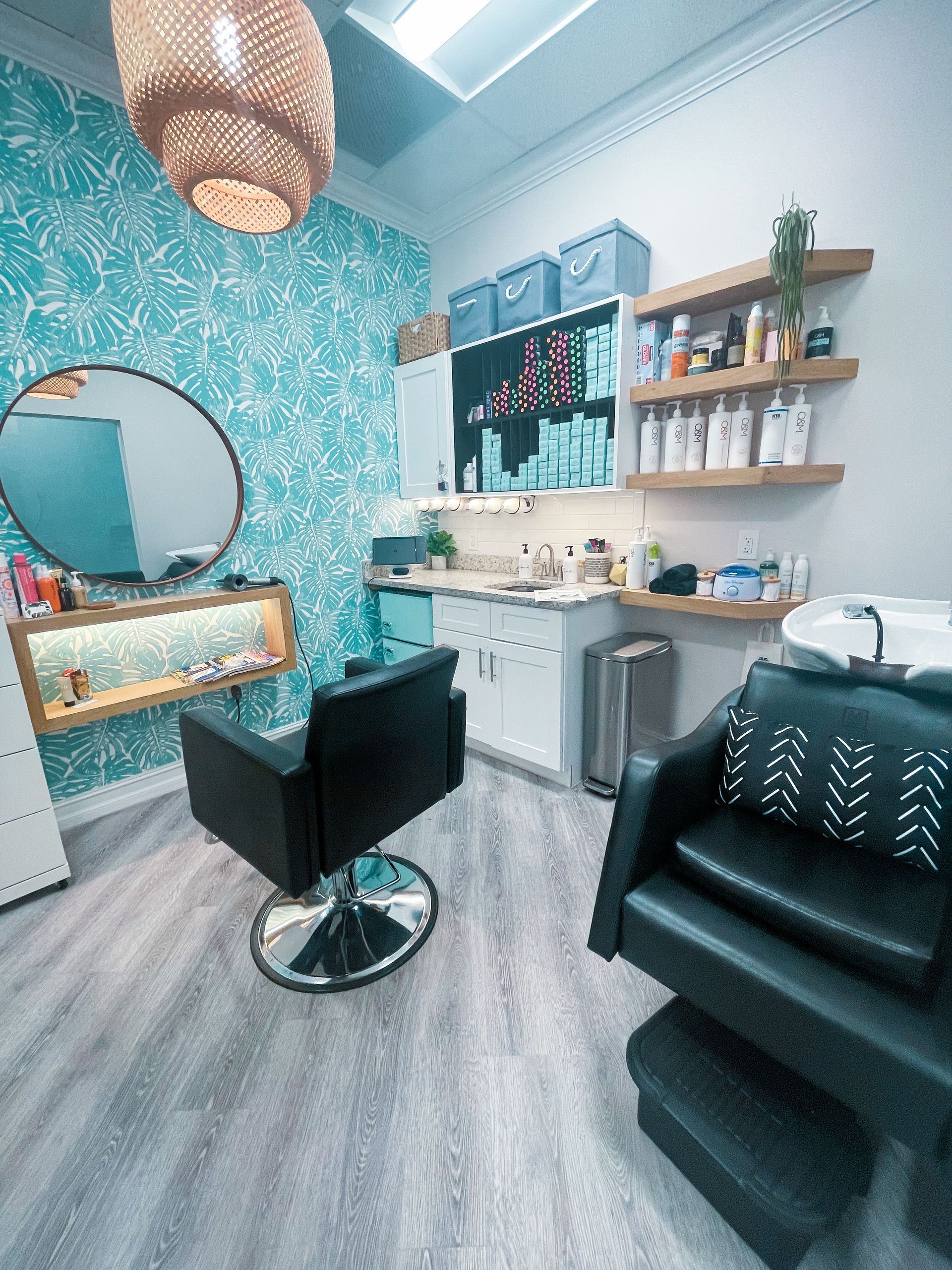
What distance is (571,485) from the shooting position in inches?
100.0

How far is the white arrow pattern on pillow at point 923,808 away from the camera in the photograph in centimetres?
117

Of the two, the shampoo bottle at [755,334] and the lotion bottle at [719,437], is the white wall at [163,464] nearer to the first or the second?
the lotion bottle at [719,437]

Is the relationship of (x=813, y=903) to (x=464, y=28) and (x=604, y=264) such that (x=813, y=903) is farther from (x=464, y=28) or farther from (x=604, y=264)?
(x=464, y=28)

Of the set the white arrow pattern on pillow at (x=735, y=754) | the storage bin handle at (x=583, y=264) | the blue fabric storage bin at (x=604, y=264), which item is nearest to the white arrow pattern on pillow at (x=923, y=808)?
the white arrow pattern on pillow at (x=735, y=754)

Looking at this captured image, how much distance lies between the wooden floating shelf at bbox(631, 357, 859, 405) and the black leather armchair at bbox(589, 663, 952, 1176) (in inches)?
45.8

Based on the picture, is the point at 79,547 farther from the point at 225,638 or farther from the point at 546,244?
the point at 546,244

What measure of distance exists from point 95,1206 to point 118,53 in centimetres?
224

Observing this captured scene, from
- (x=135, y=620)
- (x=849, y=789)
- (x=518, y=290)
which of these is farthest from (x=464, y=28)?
(x=849, y=789)

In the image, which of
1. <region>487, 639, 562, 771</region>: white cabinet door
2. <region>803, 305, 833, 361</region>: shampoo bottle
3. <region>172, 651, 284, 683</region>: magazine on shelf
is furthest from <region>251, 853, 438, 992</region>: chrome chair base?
<region>803, 305, 833, 361</region>: shampoo bottle

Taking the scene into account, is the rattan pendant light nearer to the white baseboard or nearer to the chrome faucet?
the white baseboard

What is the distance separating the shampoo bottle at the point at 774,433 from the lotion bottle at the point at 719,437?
0.14 metres

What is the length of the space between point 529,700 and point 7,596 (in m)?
2.16

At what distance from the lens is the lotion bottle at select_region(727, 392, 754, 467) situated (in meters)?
2.08

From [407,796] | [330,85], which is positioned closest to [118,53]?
[330,85]
